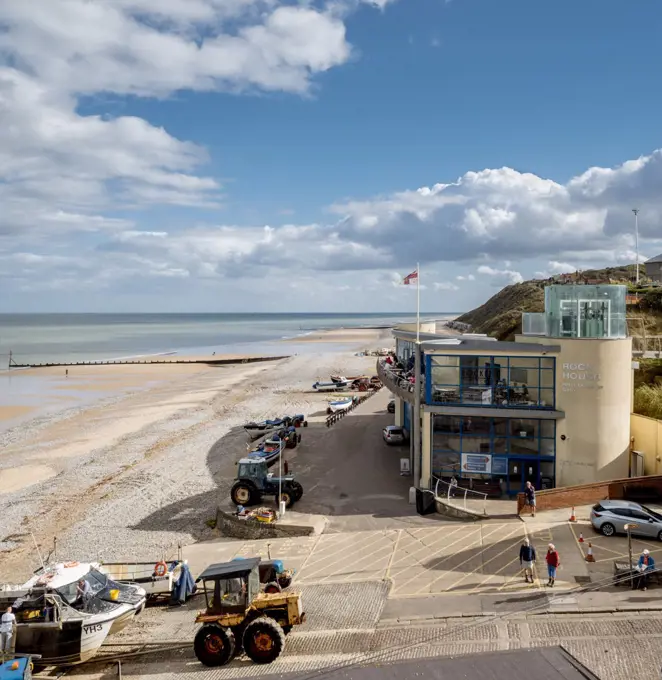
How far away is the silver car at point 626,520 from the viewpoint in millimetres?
18984

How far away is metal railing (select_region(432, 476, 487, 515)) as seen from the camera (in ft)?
73.8

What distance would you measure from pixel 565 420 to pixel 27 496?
25012mm

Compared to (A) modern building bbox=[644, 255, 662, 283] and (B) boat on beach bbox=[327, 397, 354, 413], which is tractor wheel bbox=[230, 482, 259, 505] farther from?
(A) modern building bbox=[644, 255, 662, 283]

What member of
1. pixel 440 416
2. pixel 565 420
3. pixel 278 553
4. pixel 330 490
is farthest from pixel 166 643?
pixel 565 420

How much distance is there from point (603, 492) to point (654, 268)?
2380 inches

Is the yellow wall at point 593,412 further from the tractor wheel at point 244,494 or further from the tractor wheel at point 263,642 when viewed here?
the tractor wheel at point 263,642

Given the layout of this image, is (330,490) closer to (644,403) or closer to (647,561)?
(647,561)

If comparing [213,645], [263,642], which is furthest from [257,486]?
[263,642]

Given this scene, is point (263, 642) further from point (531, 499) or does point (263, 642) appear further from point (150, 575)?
point (531, 499)

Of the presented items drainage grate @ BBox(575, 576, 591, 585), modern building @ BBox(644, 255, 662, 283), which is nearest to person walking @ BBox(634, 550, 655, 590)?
drainage grate @ BBox(575, 576, 591, 585)

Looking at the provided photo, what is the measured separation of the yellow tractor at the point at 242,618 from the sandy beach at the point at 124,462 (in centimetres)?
863

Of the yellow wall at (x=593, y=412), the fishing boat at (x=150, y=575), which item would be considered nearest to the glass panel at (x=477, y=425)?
the yellow wall at (x=593, y=412)

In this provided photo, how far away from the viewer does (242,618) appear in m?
13.9

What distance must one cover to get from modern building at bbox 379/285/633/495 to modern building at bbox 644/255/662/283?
56.2 metres
